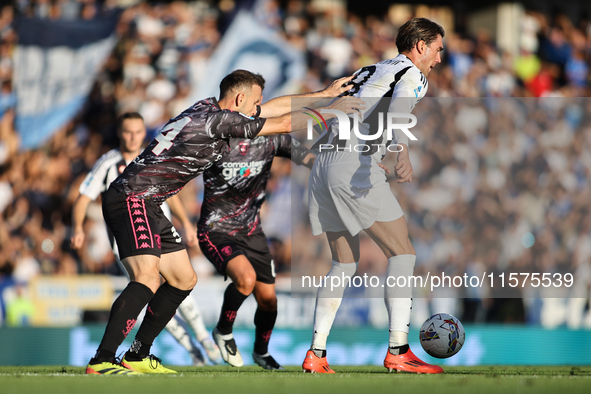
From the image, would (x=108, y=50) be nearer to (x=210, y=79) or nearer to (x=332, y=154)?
(x=210, y=79)

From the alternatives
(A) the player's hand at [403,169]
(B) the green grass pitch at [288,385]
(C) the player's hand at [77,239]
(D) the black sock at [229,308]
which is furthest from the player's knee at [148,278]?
(C) the player's hand at [77,239]

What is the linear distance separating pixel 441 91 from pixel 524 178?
2358mm

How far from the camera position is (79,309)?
9219 millimetres

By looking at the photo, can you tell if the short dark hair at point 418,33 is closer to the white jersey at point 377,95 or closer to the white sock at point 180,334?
the white jersey at point 377,95

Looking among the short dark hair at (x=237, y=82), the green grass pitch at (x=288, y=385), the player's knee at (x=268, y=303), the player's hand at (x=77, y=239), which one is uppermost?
the short dark hair at (x=237, y=82)

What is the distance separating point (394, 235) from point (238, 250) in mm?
1615

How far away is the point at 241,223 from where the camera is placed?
19.6 ft

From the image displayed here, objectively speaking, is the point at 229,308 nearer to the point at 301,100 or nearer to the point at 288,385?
the point at 301,100

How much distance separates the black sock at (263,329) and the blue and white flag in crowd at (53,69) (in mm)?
7456

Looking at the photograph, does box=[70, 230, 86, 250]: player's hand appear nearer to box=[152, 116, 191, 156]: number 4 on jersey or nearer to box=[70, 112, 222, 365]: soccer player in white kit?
box=[70, 112, 222, 365]: soccer player in white kit

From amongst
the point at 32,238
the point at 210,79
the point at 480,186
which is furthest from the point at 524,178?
the point at 32,238

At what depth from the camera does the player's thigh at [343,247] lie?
16.2 ft

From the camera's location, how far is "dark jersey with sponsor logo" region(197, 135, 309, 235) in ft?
19.4

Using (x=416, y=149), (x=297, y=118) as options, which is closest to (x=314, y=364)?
(x=297, y=118)
